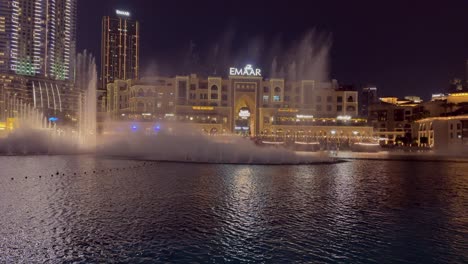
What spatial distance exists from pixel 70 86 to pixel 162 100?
222ft

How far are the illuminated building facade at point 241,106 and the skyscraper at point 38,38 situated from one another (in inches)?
2245

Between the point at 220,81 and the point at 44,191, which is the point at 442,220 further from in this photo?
the point at 220,81

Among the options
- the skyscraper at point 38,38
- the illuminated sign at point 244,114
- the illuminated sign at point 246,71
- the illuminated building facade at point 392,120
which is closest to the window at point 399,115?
the illuminated building facade at point 392,120

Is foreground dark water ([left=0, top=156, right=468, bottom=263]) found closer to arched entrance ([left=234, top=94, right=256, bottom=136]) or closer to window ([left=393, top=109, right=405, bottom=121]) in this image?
arched entrance ([left=234, top=94, right=256, bottom=136])

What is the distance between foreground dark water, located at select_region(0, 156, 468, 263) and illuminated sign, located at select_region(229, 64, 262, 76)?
10004cm

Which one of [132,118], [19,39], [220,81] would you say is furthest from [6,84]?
[220,81]

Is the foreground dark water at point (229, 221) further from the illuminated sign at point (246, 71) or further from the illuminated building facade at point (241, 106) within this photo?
the illuminated sign at point (246, 71)

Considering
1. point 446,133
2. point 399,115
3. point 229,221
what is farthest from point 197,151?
point 399,115

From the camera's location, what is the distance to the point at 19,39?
162 meters

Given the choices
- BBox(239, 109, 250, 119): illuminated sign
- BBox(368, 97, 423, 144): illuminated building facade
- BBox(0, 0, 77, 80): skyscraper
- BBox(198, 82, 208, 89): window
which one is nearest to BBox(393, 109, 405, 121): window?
BBox(368, 97, 423, 144): illuminated building facade

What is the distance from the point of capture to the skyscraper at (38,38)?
157250 mm

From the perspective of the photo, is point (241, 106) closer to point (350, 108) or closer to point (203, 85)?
point (203, 85)

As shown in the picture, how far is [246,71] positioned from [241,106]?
10.7 metres

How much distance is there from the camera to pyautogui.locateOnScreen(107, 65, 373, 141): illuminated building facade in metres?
124
